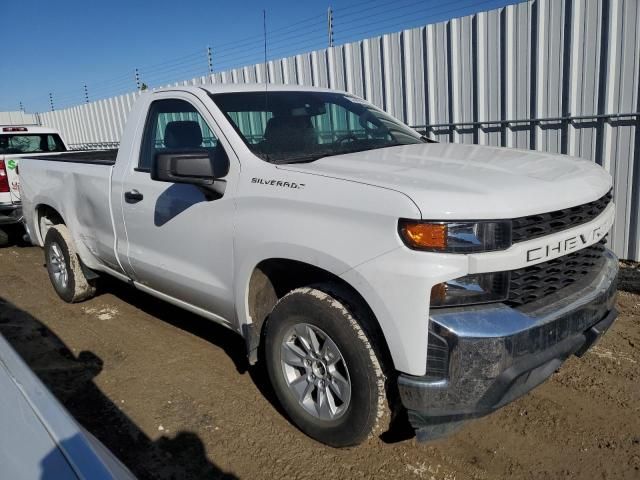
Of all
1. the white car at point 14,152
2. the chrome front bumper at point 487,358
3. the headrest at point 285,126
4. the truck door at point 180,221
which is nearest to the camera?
the chrome front bumper at point 487,358

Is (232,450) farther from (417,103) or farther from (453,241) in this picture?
(417,103)

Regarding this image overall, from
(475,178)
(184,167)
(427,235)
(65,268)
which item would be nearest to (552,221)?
(475,178)

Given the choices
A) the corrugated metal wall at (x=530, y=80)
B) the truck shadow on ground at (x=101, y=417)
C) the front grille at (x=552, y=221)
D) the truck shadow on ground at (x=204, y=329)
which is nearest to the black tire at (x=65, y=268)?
the truck shadow on ground at (x=204, y=329)

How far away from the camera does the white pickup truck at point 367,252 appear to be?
2197mm

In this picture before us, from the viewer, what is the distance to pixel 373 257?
2.30 m

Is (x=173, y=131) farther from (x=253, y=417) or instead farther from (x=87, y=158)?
(x=87, y=158)

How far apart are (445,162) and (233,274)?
1.36 meters

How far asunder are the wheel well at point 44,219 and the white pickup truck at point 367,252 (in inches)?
86.8

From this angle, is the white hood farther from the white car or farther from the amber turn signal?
the white car

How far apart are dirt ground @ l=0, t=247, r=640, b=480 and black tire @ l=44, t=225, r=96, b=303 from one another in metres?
0.64

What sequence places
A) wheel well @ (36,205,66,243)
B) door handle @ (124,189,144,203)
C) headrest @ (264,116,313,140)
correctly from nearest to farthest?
1. headrest @ (264,116,313,140)
2. door handle @ (124,189,144,203)
3. wheel well @ (36,205,66,243)

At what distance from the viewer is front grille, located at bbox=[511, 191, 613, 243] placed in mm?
2277

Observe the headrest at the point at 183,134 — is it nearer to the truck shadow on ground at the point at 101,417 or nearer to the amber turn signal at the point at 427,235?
the truck shadow on ground at the point at 101,417

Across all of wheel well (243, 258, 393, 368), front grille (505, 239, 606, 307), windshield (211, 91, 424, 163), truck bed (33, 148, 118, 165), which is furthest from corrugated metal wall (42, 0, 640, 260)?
wheel well (243, 258, 393, 368)
